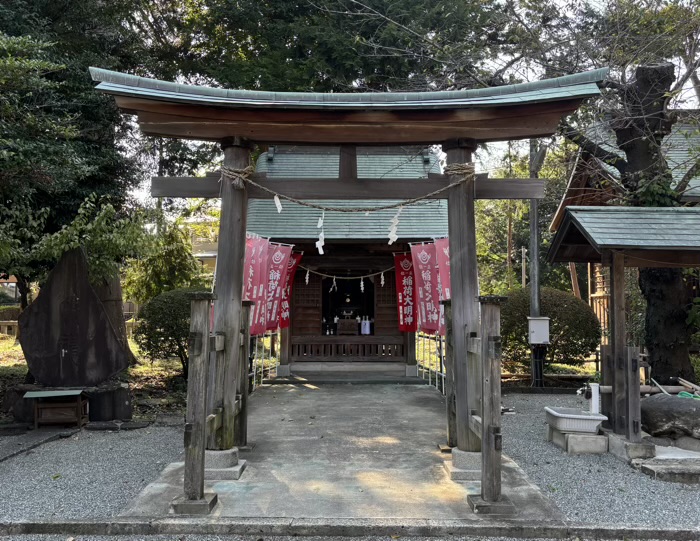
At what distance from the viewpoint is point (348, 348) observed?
13750 mm

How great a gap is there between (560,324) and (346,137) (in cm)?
863

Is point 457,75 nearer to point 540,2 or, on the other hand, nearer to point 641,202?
point 540,2

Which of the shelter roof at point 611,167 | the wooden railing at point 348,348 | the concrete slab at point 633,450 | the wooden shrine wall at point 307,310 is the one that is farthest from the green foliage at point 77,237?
the shelter roof at point 611,167

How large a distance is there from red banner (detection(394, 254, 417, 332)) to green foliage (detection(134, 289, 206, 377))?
470 centimetres

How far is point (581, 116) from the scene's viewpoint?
10617 mm

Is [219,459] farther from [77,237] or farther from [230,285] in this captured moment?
[77,237]

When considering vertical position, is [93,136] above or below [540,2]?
below

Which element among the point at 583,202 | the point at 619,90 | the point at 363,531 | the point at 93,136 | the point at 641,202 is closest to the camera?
the point at 363,531

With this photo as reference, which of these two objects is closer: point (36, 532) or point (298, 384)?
point (36, 532)

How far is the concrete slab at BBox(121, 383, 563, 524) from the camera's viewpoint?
4508mm

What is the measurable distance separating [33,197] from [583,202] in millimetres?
14295

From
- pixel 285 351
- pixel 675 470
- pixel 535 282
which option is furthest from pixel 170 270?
pixel 675 470

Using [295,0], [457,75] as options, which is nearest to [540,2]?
[457,75]

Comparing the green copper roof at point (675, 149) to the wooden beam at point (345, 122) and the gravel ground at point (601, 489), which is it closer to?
the wooden beam at point (345, 122)
